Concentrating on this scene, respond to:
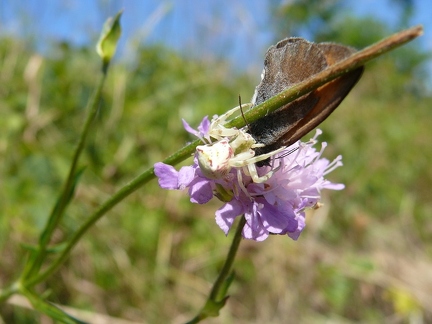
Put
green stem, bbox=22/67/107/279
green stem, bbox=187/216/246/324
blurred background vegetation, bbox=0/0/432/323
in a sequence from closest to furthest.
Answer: green stem, bbox=187/216/246/324, green stem, bbox=22/67/107/279, blurred background vegetation, bbox=0/0/432/323

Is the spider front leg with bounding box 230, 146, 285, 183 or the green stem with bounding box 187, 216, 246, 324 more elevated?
the spider front leg with bounding box 230, 146, 285, 183

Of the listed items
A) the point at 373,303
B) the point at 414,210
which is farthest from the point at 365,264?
the point at 414,210

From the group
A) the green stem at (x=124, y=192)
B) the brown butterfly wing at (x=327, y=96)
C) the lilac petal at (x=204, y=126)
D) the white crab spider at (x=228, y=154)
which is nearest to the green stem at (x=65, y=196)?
the green stem at (x=124, y=192)

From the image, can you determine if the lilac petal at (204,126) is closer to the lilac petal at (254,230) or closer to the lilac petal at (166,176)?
the lilac petal at (166,176)

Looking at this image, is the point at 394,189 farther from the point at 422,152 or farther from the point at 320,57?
the point at 320,57

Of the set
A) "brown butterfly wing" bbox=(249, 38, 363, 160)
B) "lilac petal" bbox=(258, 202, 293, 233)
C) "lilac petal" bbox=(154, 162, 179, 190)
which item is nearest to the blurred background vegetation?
"lilac petal" bbox=(154, 162, 179, 190)

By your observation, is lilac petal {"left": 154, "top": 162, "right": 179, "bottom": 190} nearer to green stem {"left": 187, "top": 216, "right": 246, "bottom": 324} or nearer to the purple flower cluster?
the purple flower cluster
